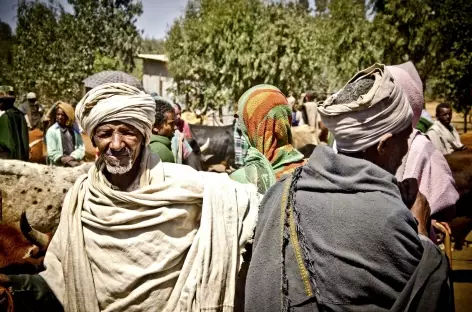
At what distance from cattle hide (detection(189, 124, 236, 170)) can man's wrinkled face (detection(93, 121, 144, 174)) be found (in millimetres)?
8449

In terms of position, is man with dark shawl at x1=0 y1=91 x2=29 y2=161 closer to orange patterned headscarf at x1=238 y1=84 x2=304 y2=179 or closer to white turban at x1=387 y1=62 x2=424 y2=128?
orange patterned headscarf at x1=238 y1=84 x2=304 y2=179

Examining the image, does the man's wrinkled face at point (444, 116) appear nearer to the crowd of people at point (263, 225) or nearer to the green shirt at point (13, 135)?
the crowd of people at point (263, 225)

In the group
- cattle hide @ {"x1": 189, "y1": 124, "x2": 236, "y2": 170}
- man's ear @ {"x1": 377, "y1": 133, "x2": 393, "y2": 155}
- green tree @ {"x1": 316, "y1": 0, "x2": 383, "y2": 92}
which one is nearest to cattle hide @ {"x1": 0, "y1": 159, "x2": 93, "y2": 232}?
man's ear @ {"x1": 377, "y1": 133, "x2": 393, "y2": 155}

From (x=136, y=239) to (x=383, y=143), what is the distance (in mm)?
1178

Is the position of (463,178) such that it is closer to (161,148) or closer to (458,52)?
(161,148)

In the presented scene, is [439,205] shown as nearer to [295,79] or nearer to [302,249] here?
[302,249]

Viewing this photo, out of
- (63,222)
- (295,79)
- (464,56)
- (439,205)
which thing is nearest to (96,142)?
(63,222)

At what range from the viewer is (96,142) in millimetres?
2180

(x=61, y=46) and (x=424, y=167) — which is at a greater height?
(x=61, y=46)

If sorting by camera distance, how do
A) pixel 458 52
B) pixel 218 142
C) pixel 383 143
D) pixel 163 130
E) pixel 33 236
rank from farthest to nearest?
1. pixel 458 52
2. pixel 218 142
3. pixel 163 130
4. pixel 33 236
5. pixel 383 143

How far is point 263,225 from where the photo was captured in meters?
1.91

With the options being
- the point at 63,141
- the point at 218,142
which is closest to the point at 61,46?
the point at 218,142

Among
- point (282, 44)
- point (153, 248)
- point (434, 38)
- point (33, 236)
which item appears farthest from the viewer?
point (282, 44)

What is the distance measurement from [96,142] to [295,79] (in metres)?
19.2
